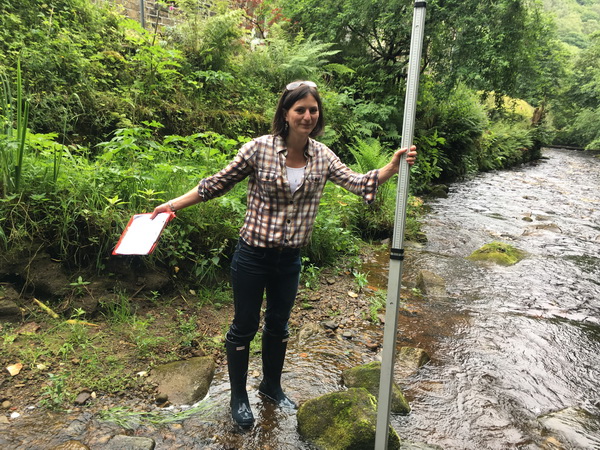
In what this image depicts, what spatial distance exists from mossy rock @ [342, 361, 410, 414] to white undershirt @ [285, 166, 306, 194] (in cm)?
158

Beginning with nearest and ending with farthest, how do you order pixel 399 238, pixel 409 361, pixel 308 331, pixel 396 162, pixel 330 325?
pixel 399 238 < pixel 396 162 < pixel 409 361 < pixel 308 331 < pixel 330 325

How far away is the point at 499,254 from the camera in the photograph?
612cm

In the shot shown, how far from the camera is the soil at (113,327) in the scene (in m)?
2.66

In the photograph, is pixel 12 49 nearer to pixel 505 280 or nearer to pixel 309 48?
pixel 309 48

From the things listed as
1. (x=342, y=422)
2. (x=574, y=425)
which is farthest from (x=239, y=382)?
(x=574, y=425)

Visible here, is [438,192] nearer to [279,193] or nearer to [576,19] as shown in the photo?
[279,193]

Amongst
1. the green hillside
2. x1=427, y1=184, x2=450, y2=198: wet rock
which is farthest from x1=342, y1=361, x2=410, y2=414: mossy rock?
the green hillside

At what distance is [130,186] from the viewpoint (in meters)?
3.74

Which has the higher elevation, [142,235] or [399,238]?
[399,238]

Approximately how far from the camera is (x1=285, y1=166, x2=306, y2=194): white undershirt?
2201 millimetres

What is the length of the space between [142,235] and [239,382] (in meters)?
1.13

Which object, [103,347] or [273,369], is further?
[103,347]

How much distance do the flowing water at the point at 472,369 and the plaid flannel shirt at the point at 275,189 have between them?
1310 millimetres

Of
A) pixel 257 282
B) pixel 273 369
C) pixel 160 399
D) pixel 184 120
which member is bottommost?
pixel 160 399
